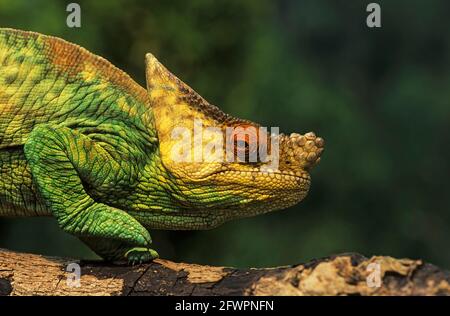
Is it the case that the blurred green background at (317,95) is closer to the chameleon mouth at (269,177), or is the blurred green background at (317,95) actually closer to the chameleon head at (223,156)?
the chameleon head at (223,156)

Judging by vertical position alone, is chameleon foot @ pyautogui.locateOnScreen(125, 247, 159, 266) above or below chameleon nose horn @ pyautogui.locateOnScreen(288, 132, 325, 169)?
below

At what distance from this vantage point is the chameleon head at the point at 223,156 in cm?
459

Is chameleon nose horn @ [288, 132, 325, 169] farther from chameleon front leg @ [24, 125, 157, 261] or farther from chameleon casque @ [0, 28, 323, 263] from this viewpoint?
chameleon front leg @ [24, 125, 157, 261]

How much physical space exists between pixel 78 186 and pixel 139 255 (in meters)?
0.44

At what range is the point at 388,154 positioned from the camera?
14305 millimetres

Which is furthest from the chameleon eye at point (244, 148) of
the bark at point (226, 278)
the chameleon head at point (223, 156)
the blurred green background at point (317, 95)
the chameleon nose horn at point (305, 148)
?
the blurred green background at point (317, 95)

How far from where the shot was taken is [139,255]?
4492 mm

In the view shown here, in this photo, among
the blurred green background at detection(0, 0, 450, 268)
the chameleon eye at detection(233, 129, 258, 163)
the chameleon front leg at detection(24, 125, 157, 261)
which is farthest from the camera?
the blurred green background at detection(0, 0, 450, 268)

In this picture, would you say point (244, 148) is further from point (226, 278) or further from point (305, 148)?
point (226, 278)

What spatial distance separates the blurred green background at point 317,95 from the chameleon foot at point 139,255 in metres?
5.04

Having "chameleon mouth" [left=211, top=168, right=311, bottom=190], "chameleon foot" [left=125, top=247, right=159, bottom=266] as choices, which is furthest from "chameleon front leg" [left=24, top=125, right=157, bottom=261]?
"chameleon mouth" [left=211, top=168, right=311, bottom=190]

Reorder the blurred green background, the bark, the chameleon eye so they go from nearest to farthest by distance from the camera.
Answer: the bark, the chameleon eye, the blurred green background

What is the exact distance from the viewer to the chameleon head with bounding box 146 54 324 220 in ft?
15.1
